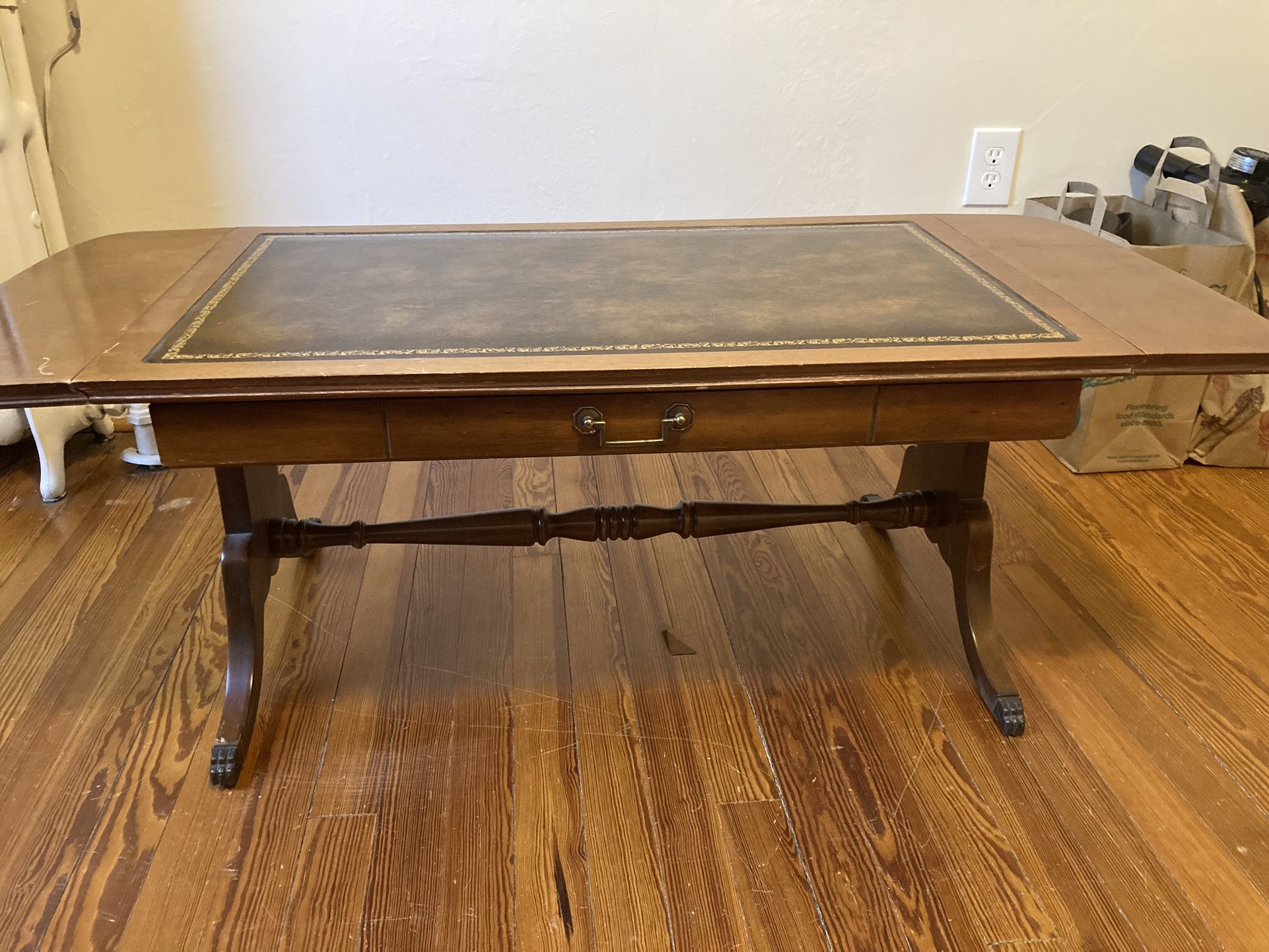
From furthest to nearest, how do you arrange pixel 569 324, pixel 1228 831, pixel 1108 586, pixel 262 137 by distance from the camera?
pixel 262 137 → pixel 1108 586 → pixel 1228 831 → pixel 569 324

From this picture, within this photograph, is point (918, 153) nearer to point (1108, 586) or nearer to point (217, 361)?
point (1108, 586)

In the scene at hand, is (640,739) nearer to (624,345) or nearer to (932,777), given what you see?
(932,777)

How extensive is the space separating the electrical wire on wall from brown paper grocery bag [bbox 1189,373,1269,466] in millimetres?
2526

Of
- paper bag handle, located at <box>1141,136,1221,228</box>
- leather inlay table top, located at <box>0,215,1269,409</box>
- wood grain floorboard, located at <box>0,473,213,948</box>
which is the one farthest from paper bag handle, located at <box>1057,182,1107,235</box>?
wood grain floorboard, located at <box>0,473,213,948</box>

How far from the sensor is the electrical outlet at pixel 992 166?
232cm

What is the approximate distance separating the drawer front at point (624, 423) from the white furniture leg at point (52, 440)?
49.8 inches

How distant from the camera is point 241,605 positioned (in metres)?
1.49

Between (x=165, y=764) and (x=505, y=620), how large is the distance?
1.90 feet

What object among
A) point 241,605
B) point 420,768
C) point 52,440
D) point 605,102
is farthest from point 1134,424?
point 52,440

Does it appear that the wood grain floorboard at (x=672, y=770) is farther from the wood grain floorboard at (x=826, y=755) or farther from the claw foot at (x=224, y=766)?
the claw foot at (x=224, y=766)

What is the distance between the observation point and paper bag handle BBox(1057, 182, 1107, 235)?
2.11 m

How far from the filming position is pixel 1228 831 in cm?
136

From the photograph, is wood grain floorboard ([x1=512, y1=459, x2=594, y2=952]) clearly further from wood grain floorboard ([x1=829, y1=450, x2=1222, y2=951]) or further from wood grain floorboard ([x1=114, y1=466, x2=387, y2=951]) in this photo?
wood grain floorboard ([x1=829, y1=450, x2=1222, y2=951])

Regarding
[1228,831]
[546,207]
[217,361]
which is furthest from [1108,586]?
[217,361]
